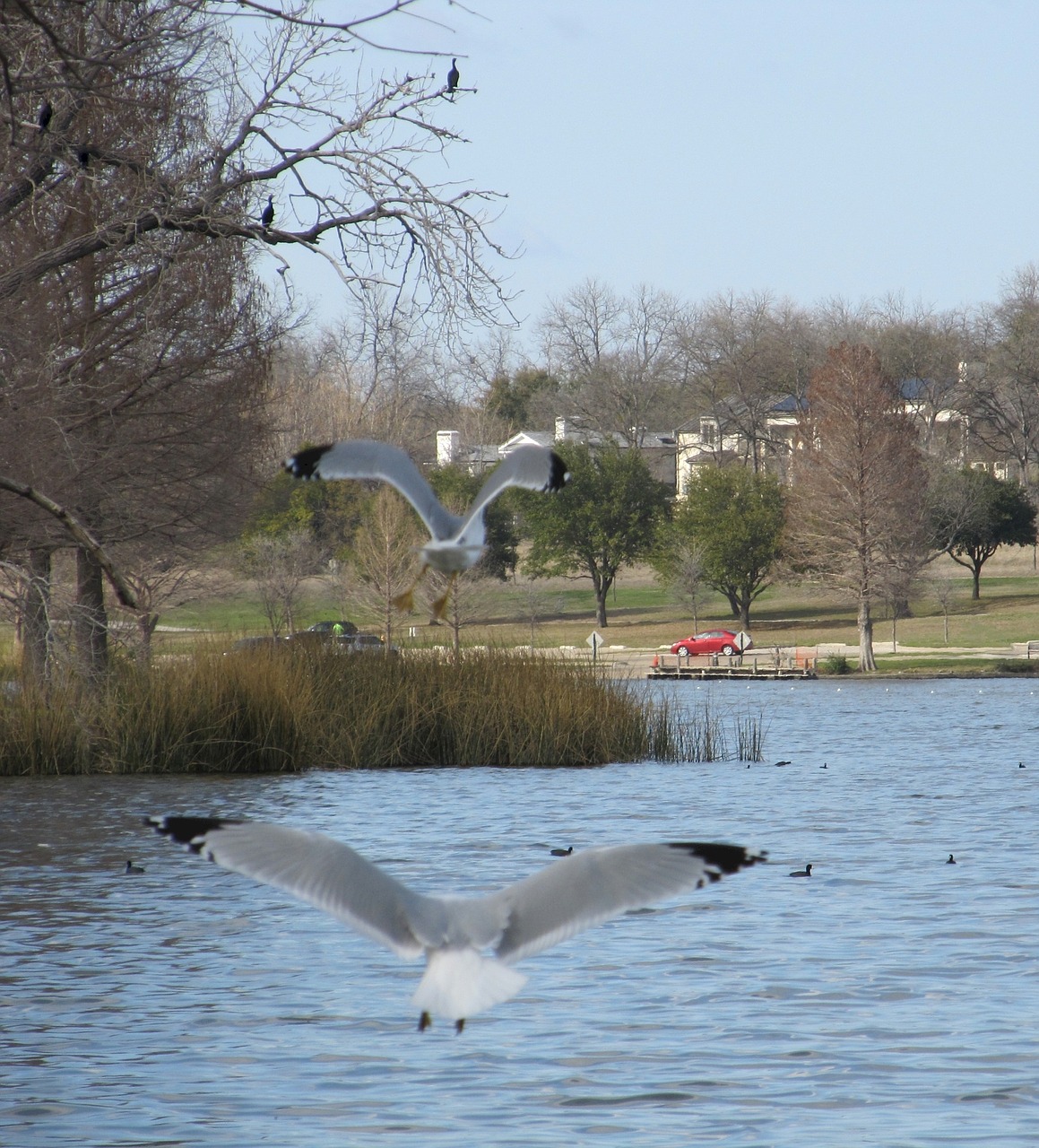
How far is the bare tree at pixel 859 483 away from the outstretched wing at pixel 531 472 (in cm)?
5753

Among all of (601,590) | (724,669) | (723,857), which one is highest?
(601,590)

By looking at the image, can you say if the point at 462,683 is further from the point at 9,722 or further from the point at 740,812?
the point at 9,722

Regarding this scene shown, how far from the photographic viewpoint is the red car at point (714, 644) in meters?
62.2

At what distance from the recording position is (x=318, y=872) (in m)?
4.57

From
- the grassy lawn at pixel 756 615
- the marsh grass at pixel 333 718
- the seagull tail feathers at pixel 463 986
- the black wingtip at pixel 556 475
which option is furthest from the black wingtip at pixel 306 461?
the grassy lawn at pixel 756 615

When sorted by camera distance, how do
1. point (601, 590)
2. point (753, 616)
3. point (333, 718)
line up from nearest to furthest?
point (333, 718) < point (601, 590) < point (753, 616)

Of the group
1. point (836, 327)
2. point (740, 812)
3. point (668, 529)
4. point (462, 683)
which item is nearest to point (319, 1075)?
point (740, 812)

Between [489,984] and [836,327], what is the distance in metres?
94.0

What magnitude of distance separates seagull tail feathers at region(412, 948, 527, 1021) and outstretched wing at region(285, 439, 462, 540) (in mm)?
1143

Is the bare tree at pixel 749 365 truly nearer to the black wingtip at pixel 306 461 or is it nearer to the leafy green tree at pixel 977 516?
the leafy green tree at pixel 977 516

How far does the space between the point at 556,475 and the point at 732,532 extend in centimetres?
6846

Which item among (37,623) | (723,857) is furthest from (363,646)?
(723,857)

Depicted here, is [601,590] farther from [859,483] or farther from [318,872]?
[318,872]

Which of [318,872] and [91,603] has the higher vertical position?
[91,603]
